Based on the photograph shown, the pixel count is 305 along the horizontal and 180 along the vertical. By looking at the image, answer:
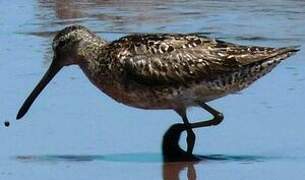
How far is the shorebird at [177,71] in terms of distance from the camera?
8.80 m

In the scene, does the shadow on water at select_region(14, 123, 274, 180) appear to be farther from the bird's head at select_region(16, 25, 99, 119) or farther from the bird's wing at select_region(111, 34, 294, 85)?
the bird's head at select_region(16, 25, 99, 119)

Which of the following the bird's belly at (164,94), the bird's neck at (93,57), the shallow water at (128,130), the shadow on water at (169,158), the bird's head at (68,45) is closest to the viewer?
the shallow water at (128,130)

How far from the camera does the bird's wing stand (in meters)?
8.81

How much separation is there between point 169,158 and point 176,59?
71 cm

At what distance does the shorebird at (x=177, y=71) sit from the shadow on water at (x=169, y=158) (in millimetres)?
93

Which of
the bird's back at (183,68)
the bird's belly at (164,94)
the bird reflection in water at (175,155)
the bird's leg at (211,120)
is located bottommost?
the bird reflection in water at (175,155)

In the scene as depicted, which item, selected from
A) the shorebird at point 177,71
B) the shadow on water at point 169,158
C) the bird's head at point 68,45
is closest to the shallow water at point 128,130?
the shadow on water at point 169,158

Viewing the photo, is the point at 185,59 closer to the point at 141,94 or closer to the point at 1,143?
the point at 141,94

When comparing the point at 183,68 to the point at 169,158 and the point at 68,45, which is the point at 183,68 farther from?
the point at 68,45

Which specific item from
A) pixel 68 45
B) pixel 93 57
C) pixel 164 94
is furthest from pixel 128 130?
pixel 68 45

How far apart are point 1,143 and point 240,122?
5.79 feet

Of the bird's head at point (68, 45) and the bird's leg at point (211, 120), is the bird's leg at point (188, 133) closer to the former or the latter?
the bird's leg at point (211, 120)

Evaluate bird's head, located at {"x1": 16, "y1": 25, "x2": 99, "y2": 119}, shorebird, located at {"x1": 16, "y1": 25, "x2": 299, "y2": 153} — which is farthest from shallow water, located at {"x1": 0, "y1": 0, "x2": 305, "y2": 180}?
bird's head, located at {"x1": 16, "y1": 25, "x2": 99, "y2": 119}

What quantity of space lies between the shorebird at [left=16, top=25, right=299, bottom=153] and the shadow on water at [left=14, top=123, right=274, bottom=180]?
0.30ft
